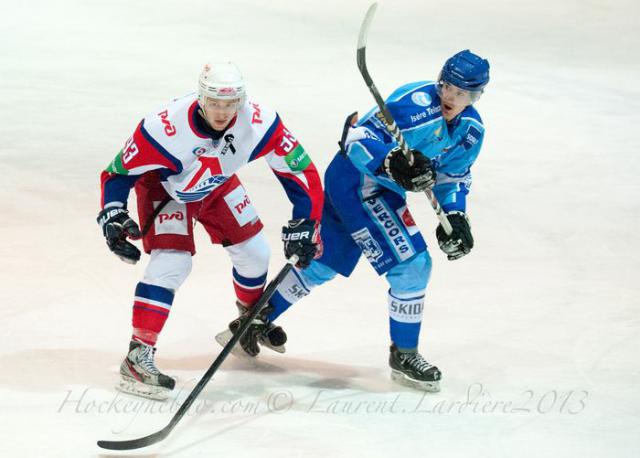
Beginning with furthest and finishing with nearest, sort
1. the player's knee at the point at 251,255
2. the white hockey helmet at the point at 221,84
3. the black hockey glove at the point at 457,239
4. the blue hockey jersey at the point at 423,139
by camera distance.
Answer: the player's knee at the point at 251,255, the black hockey glove at the point at 457,239, the blue hockey jersey at the point at 423,139, the white hockey helmet at the point at 221,84

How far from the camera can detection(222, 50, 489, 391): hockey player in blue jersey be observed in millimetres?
4363

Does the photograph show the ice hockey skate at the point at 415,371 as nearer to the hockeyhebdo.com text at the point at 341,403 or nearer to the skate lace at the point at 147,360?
the hockeyhebdo.com text at the point at 341,403

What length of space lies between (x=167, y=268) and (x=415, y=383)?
109 centimetres

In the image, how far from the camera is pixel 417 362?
455 cm

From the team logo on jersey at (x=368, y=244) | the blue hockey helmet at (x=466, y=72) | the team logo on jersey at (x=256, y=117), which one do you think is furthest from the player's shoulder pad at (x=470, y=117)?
the team logo on jersey at (x=256, y=117)

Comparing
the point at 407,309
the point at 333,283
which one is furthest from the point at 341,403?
the point at 333,283

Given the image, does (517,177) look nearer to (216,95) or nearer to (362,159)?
(362,159)

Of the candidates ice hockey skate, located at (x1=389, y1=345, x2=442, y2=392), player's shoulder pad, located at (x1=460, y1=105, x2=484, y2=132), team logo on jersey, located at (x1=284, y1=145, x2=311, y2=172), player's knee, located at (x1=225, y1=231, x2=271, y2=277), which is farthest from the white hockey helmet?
ice hockey skate, located at (x1=389, y1=345, x2=442, y2=392)

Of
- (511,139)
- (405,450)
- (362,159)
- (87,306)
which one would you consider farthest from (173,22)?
(405,450)

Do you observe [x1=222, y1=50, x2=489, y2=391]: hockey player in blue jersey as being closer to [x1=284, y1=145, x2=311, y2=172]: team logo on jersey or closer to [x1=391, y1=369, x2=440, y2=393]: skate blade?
[x1=391, y1=369, x2=440, y2=393]: skate blade

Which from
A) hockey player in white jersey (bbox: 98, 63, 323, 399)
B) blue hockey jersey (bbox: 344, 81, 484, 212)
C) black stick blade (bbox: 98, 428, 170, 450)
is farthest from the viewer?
blue hockey jersey (bbox: 344, 81, 484, 212)

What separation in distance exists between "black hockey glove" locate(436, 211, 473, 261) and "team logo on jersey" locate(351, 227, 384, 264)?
0.26m

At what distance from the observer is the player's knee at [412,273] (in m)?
4.45

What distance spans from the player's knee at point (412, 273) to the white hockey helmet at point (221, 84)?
0.93 m
